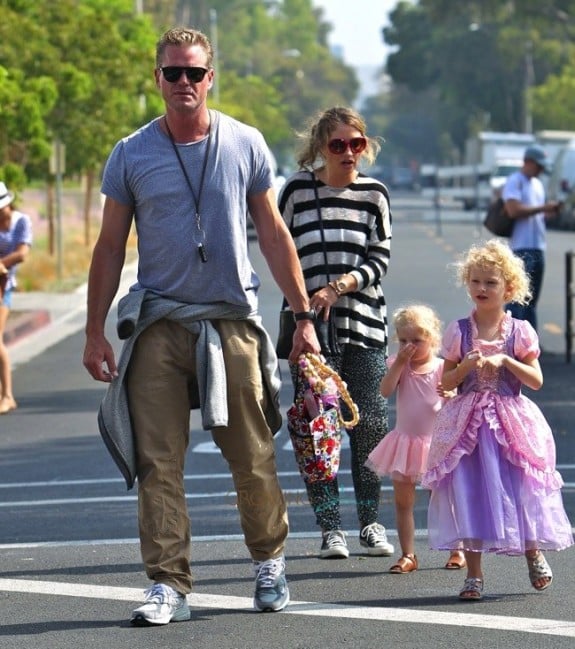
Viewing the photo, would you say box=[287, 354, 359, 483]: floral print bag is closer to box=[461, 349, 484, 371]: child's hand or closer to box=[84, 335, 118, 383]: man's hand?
box=[461, 349, 484, 371]: child's hand

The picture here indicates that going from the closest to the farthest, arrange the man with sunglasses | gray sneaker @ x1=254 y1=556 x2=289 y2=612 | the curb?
the man with sunglasses
gray sneaker @ x1=254 y1=556 x2=289 y2=612
the curb

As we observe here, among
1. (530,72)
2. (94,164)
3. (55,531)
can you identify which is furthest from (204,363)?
(530,72)

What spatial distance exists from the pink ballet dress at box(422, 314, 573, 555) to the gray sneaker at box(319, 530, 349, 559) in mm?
903

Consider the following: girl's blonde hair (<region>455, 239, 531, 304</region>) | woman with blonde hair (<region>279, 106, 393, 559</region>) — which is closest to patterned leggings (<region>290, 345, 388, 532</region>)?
woman with blonde hair (<region>279, 106, 393, 559</region>)

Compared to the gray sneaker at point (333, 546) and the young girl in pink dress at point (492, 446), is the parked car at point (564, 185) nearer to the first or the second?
the gray sneaker at point (333, 546)

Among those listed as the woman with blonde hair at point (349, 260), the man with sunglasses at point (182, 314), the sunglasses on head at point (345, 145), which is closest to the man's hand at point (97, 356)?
the man with sunglasses at point (182, 314)

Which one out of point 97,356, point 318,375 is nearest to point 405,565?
point 318,375

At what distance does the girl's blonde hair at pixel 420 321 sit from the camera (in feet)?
26.2

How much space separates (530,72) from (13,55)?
72200 mm

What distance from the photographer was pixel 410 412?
8180 mm

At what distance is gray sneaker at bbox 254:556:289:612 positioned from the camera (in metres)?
7.08

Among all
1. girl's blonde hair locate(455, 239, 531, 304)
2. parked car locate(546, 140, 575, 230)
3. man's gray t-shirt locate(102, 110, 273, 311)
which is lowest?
parked car locate(546, 140, 575, 230)

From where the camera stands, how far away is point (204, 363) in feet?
23.0

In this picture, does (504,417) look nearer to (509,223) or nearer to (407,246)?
(509,223)
